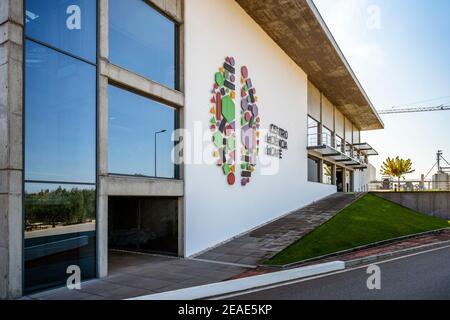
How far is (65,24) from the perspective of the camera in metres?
9.65

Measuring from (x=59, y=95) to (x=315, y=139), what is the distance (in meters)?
22.3

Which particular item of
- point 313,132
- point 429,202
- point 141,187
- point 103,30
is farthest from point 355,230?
point 429,202

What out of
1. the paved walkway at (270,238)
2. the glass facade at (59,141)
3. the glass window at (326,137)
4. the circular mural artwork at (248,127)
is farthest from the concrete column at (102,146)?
the glass window at (326,137)

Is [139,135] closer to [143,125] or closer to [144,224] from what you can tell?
[143,125]

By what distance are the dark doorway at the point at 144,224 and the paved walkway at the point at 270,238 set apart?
1.51 m

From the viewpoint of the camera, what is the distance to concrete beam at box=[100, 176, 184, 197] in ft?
35.3

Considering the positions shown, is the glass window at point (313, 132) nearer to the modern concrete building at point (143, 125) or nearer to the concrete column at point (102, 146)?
the modern concrete building at point (143, 125)

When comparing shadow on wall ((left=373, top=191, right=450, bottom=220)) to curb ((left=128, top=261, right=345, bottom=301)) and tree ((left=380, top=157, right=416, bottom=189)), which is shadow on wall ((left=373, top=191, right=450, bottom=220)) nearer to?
curb ((left=128, top=261, right=345, bottom=301))

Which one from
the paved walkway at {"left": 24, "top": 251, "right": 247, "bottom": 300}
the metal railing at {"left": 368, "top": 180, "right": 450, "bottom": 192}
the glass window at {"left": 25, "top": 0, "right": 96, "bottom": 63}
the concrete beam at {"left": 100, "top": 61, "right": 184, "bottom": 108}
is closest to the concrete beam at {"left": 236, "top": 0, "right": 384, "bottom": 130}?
the concrete beam at {"left": 100, "top": 61, "right": 184, "bottom": 108}

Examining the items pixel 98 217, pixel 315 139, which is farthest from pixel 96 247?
pixel 315 139

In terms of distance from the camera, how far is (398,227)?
59.0ft

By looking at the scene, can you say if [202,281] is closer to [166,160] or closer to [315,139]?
[166,160]

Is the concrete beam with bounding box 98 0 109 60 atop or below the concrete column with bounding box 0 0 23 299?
atop

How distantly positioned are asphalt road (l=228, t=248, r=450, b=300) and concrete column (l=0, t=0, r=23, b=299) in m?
4.91
